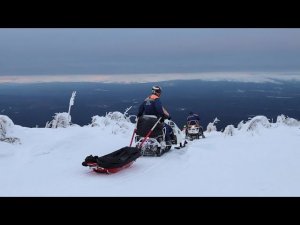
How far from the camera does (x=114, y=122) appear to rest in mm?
10469

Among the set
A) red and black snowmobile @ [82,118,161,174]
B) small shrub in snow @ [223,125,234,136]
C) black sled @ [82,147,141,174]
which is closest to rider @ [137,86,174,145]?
red and black snowmobile @ [82,118,161,174]

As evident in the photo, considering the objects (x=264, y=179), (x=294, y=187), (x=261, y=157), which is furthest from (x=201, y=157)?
(x=294, y=187)

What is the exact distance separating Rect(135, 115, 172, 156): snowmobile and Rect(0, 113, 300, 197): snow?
7.6 inches

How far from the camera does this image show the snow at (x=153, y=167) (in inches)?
217

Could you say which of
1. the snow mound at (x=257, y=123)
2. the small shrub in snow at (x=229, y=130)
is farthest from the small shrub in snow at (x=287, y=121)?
the small shrub in snow at (x=229, y=130)

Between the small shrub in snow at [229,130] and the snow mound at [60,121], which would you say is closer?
the snow mound at [60,121]

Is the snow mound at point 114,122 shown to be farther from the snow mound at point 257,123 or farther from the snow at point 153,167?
the snow mound at point 257,123

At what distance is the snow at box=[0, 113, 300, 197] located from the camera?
552 cm

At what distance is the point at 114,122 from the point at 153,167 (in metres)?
3.70

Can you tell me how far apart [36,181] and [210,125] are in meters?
6.59

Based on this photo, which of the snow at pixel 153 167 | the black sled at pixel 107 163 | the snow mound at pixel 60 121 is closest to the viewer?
the snow at pixel 153 167

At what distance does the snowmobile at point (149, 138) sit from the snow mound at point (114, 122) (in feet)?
6.79

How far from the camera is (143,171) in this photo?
21.9 feet
